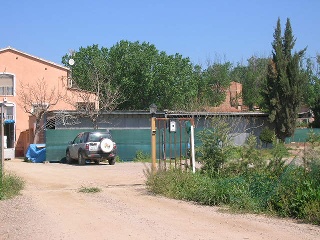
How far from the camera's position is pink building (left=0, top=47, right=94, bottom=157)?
3628 centimetres

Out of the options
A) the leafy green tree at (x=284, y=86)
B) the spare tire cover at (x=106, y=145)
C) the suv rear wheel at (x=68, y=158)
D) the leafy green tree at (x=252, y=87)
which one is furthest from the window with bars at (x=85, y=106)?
the leafy green tree at (x=252, y=87)

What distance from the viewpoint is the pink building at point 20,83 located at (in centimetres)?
3628

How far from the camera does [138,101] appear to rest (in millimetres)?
48688

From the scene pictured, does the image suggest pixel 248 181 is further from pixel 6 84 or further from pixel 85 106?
pixel 6 84

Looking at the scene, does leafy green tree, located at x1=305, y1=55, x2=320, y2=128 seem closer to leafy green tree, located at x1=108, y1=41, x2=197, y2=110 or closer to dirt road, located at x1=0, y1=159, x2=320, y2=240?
leafy green tree, located at x1=108, y1=41, x2=197, y2=110

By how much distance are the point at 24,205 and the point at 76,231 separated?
3.52 meters

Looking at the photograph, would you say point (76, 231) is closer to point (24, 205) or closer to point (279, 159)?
point (24, 205)

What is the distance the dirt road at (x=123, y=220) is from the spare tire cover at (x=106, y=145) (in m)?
10.4

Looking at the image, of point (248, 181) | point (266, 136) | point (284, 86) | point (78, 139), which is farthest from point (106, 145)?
point (284, 86)

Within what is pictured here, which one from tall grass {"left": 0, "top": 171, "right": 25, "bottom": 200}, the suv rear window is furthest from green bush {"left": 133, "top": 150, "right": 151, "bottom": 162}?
tall grass {"left": 0, "top": 171, "right": 25, "bottom": 200}

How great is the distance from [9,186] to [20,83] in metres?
24.4

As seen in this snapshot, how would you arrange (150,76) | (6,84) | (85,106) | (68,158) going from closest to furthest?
(68,158)
(85,106)
(6,84)
(150,76)

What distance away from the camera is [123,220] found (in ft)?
31.6

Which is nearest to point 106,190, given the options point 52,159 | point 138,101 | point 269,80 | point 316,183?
point 316,183
